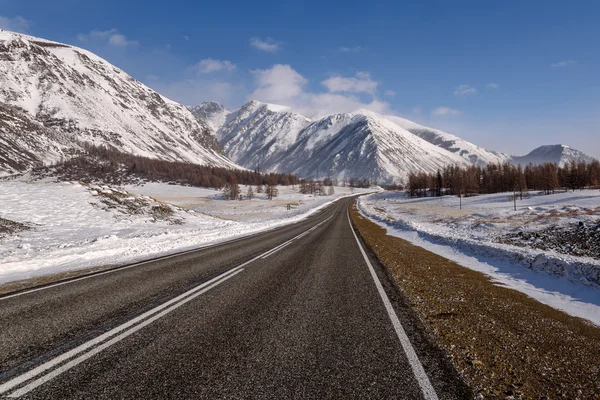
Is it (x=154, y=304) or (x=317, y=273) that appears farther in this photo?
(x=317, y=273)

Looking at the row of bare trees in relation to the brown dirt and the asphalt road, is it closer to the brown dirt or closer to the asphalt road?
the brown dirt

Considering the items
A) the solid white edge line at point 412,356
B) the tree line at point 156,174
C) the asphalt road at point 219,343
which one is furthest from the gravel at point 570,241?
the tree line at point 156,174

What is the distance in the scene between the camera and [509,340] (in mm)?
4402

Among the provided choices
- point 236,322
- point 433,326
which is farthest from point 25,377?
point 433,326

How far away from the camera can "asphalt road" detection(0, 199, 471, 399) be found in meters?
3.14

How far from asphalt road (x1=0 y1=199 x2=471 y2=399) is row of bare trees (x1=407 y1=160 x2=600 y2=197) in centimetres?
9394

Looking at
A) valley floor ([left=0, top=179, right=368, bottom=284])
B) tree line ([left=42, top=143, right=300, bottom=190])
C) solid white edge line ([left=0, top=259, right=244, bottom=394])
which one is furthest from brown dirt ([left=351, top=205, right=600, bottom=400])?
tree line ([left=42, top=143, right=300, bottom=190])

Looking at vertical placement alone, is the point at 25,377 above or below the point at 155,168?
below

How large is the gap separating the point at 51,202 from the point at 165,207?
988 centimetres

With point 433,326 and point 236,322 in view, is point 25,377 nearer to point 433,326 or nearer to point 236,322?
point 236,322

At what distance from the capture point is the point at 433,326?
193 inches

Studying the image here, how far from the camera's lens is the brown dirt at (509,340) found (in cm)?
327

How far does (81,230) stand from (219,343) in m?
21.1

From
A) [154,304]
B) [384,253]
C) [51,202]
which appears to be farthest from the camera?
[51,202]
